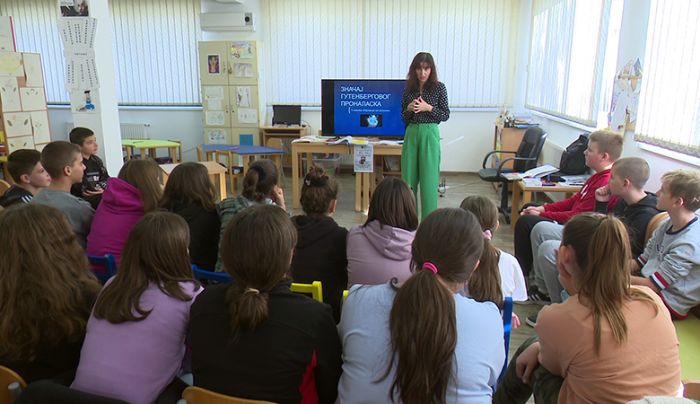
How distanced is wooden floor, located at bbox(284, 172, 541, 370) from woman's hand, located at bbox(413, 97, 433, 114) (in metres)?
0.93

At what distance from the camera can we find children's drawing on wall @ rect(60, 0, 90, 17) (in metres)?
3.93

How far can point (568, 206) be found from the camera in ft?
11.1

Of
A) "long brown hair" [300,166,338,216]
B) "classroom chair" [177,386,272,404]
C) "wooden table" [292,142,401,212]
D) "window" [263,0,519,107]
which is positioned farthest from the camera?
"window" [263,0,519,107]

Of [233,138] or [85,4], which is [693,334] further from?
[233,138]

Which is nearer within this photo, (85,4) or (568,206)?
(568,206)

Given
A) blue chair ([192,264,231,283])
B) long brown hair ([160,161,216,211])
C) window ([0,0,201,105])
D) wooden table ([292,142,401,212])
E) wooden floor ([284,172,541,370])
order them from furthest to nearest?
window ([0,0,201,105]) → wooden table ([292,142,401,212]) → wooden floor ([284,172,541,370]) → long brown hair ([160,161,216,211]) → blue chair ([192,264,231,283])

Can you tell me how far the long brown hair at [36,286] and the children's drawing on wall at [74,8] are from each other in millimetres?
3007

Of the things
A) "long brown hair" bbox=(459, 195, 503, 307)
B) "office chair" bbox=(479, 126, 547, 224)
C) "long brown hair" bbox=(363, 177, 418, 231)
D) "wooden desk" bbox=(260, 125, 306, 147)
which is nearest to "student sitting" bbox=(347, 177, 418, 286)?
"long brown hair" bbox=(363, 177, 418, 231)

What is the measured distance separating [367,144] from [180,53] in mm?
4258

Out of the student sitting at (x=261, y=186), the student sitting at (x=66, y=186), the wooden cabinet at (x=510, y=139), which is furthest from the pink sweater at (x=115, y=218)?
the wooden cabinet at (x=510, y=139)

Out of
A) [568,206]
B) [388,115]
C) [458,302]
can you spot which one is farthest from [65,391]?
[388,115]

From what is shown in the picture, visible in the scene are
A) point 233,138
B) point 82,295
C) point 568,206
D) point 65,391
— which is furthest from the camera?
point 233,138

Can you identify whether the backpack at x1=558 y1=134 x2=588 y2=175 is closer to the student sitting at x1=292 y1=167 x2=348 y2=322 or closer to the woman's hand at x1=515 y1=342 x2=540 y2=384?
the student sitting at x1=292 y1=167 x2=348 y2=322

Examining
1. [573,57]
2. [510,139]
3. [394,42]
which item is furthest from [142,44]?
[573,57]
